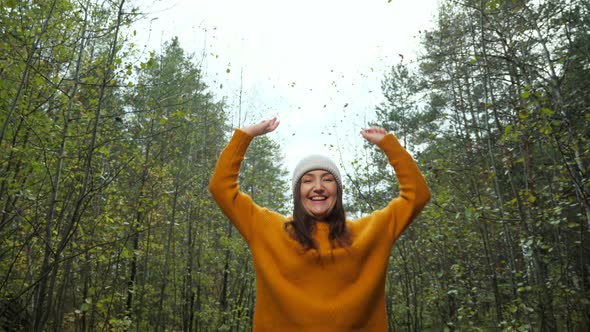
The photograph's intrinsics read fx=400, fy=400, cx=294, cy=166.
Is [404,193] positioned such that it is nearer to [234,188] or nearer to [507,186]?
[234,188]

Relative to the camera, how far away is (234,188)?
6.72ft

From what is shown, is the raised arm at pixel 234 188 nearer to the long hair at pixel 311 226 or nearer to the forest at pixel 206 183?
the long hair at pixel 311 226

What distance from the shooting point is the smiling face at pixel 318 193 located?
6.73 ft

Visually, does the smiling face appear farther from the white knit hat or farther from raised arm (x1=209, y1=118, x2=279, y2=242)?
raised arm (x1=209, y1=118, x2=279, y2=242)

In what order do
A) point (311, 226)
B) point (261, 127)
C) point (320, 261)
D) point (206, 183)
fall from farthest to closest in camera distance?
point (206, 183) < point (261, 127) < point (311, 226) < point (320, 261)

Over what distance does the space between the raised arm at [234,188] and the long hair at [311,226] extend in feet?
0.63

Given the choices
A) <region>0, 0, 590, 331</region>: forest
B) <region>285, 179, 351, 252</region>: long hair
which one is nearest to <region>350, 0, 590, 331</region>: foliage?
<region>0, 0, 590, 331</region>: forest

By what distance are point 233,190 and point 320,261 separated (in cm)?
56

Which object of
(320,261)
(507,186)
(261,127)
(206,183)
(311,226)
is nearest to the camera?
(320,261)

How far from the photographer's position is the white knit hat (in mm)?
2129

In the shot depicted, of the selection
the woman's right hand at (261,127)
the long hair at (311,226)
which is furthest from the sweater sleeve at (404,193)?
the woman's right hand at (261,127)

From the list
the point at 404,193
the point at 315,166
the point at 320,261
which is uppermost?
the point at 315,166

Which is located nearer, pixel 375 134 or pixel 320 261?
pixel 320 261

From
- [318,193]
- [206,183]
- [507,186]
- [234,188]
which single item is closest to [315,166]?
[318,193]
